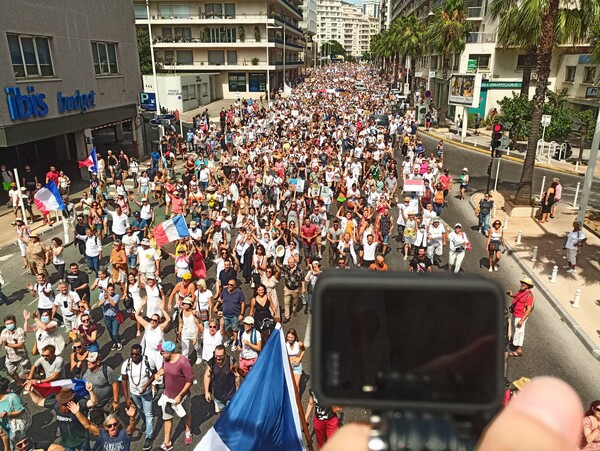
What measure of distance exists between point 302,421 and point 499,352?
480cm

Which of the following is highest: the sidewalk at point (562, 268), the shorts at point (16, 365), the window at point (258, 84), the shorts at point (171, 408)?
the window at point (258, 84)

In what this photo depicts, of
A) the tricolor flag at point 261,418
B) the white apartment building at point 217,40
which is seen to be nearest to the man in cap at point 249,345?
the tricolor flag at point 261,418

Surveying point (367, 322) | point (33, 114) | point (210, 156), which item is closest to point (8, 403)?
point (367, 322)

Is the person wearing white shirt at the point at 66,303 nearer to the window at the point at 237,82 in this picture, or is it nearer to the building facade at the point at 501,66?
the building facade at the point at 501,66

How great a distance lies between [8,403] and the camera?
6.58 m

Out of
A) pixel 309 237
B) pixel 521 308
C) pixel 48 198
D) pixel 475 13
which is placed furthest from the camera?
pixel 475 13

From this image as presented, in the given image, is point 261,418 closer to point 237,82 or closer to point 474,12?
point 474,12

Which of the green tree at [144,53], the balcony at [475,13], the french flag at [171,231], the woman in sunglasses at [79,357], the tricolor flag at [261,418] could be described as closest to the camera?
the tricolor flag at [261,418]

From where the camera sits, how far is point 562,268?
13.8 m

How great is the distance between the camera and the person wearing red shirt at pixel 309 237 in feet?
42.0

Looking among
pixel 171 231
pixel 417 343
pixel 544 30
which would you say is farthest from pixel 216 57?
pixel 417 343

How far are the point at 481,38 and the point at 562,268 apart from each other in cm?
3547

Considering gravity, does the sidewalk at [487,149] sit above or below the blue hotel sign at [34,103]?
below

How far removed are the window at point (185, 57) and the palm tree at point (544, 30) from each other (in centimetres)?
5292
